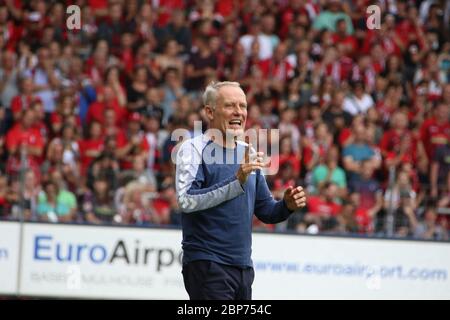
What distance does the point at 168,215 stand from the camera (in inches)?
567

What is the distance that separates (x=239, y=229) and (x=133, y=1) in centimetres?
1086

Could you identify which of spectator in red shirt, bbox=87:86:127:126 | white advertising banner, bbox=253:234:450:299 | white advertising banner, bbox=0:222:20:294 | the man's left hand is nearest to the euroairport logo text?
white advertising banner, bbox=0:222:20:294

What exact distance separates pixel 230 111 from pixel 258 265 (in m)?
6.87

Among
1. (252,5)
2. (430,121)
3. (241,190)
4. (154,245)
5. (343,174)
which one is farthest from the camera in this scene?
(252,5)

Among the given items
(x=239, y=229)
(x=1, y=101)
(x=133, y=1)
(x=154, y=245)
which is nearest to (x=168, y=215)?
(x=154, y=245)

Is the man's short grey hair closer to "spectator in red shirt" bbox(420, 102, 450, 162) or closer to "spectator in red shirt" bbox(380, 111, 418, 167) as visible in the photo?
"spectator in red shirt" bbox(380, 111, 418, 167)

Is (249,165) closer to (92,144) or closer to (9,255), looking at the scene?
(9,255)

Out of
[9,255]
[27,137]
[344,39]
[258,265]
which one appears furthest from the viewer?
[344,39]

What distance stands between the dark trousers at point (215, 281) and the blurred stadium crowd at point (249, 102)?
21.9ft

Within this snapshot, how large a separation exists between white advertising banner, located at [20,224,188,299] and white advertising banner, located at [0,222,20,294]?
4.1 inches

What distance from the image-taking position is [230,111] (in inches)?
296

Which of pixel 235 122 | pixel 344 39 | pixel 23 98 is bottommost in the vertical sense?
pixel 235 122

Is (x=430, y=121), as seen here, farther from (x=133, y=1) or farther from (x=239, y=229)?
(x=239, y=229)

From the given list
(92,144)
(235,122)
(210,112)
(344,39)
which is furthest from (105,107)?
(235,122)
